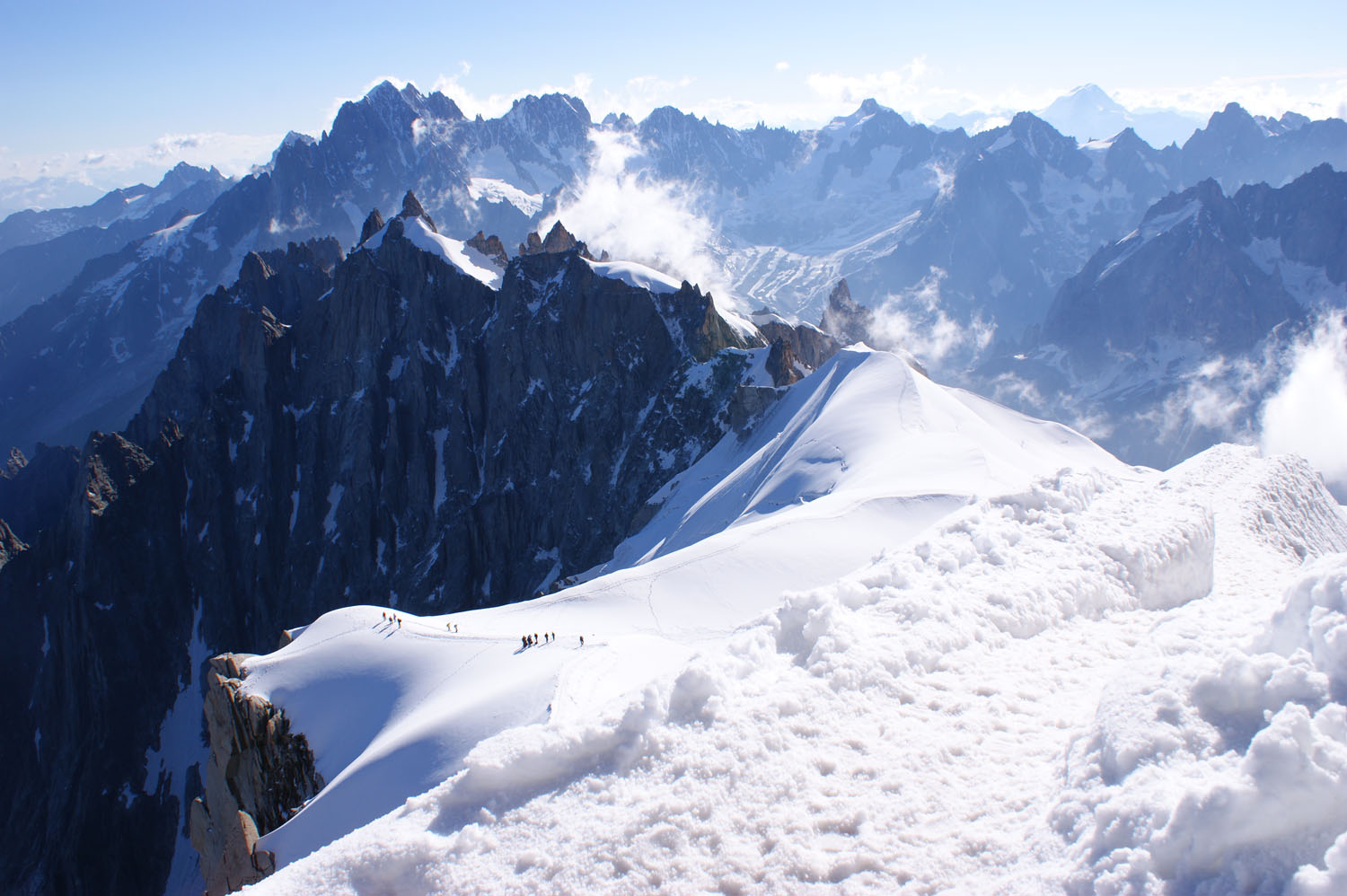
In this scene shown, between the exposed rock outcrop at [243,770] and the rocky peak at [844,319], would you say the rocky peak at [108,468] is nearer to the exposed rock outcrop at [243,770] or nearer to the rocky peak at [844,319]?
the exposed rock outcrop at [243,770]

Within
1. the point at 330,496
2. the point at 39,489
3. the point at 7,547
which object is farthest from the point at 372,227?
the point at 39,489

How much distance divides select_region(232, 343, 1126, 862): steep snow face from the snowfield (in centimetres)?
21

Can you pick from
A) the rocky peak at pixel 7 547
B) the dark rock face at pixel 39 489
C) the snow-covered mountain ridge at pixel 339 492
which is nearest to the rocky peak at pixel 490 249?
the snow-covered mountain ridge at pixel 339 492

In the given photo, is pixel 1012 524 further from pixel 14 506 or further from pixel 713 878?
pixel 14 506

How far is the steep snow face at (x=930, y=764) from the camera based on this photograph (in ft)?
18.7

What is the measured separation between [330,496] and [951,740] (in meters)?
112

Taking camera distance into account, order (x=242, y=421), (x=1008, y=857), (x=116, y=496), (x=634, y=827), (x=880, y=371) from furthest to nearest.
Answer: (x=242, y=421), (x=116, y=496), (x=880, y=371), (x=634, y=827), (x=1008, y=857)

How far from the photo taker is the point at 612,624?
949 inches

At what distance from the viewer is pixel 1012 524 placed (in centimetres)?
1391

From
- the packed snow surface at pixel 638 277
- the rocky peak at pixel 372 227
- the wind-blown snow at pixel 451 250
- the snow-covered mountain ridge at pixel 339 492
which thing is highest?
the rocky peak at pixel 372 227

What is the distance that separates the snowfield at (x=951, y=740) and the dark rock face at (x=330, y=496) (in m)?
61.7

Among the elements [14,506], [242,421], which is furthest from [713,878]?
[14,506]

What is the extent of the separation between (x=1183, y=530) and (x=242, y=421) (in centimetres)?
12619

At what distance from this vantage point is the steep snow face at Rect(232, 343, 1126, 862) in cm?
1596
